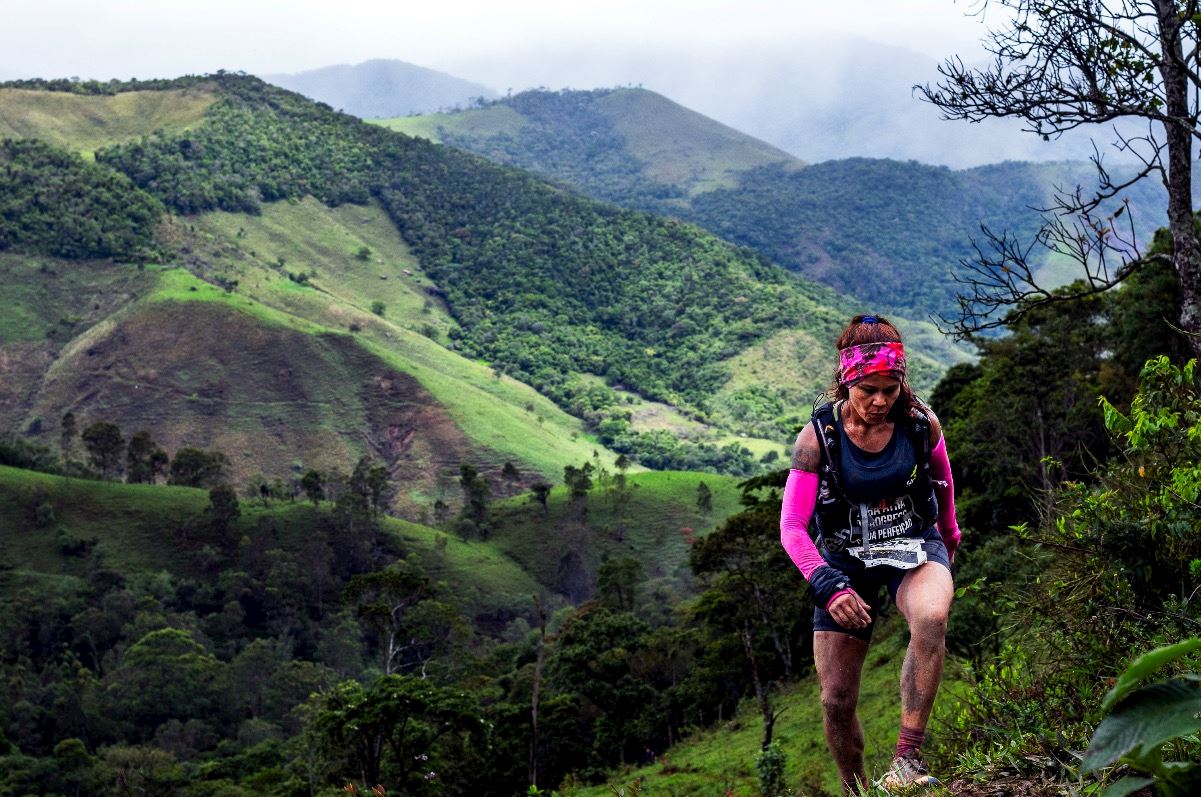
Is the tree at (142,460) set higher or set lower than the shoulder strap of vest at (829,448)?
lower

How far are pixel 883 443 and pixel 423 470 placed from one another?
97979 mm

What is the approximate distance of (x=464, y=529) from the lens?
79750 mm

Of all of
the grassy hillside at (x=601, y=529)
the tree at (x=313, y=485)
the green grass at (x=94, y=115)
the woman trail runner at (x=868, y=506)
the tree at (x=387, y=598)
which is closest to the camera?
the woman trail runner at (x=868, y=506)

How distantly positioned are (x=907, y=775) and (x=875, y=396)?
1.35 metres

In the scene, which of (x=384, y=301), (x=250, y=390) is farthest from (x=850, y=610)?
(x=384, y=301)

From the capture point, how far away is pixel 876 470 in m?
4.03

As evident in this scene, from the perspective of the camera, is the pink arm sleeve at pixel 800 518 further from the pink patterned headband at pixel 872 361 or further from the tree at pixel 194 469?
the tree at pixel 194 469

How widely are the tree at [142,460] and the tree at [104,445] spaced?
3.41ft

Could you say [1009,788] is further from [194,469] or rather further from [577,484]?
[194,469]

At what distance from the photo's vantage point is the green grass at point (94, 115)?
15062 centimetres

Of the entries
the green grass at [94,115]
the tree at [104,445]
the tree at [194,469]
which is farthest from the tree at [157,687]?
the green grass at [94,115]

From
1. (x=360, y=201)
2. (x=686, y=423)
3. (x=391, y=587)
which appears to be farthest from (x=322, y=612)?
(x=360, y=201)

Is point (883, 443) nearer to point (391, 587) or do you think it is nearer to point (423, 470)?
point (391, 587)

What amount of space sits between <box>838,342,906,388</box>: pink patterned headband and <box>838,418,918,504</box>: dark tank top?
0.77 feet
